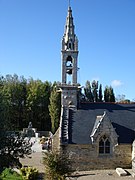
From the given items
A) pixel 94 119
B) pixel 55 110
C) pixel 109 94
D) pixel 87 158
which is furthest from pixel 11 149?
pixel 109 94

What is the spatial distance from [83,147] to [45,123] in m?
35.5

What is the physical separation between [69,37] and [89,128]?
893 centimetres

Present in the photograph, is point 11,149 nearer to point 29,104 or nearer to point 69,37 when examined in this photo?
point 69,37

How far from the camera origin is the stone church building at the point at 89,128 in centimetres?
2212

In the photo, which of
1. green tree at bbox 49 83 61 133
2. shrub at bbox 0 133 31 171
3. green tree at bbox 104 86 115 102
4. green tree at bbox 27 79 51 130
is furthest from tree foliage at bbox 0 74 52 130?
shrub at bbox 0 133 31 171

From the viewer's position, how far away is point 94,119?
79.1ft

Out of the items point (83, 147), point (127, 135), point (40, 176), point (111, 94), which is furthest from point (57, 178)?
point (111, 94)

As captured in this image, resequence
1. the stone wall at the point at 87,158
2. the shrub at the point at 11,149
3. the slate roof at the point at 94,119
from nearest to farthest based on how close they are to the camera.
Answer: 1. the shrub at the point at 11,149
2. the stone wall at the point at 87,158
3. the slate roof at the point at 94,119

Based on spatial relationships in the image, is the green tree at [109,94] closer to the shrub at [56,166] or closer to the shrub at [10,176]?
the shrub at [10,176]

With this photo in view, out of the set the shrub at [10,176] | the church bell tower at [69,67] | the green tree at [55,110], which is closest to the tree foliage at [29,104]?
the green tree at [55,110]

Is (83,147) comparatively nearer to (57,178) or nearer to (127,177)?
(127,177)

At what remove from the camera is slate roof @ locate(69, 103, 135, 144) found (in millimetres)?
22750

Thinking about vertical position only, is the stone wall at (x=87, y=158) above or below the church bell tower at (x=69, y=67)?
below

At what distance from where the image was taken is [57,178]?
55.2 ft
